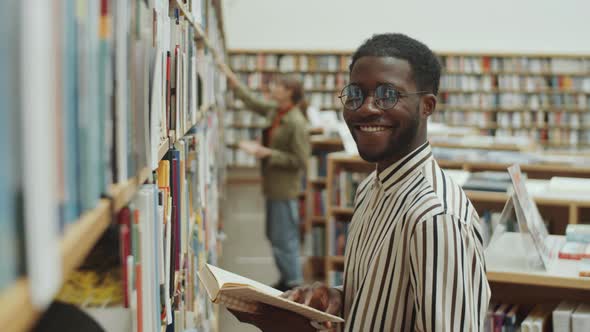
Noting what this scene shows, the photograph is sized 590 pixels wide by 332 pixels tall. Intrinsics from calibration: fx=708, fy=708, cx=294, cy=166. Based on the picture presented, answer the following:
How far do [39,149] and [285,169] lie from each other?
432 cm

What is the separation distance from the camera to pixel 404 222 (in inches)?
56.2

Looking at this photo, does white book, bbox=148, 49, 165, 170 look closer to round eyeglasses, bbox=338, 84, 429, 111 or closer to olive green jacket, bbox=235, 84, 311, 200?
round eyeglasses, bbox=338, 84, 429, 111

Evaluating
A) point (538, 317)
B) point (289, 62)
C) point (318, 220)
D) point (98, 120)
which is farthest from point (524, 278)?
point (289, 62)

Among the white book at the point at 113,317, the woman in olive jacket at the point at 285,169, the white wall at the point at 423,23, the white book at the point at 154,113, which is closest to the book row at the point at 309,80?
the white wall at the point at 423,23

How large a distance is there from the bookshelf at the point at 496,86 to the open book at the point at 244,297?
914cm

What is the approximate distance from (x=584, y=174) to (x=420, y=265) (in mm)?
3234

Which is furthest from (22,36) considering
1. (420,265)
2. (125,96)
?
(420,265)

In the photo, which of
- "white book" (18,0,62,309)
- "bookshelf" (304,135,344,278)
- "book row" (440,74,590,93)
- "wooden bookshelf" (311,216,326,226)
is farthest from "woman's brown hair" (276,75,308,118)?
"book row" (440,74,590,93)

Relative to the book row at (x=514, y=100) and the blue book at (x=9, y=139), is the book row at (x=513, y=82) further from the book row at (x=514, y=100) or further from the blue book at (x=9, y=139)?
the blue book at (x=9, y=139)

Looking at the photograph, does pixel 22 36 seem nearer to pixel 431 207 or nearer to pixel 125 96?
pixel 125 96

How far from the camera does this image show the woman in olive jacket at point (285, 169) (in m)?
4.79

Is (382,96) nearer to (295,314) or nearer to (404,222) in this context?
(404,222)

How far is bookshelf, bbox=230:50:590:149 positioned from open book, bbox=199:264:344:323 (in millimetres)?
9142

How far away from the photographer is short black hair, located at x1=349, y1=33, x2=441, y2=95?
157 centimetres
